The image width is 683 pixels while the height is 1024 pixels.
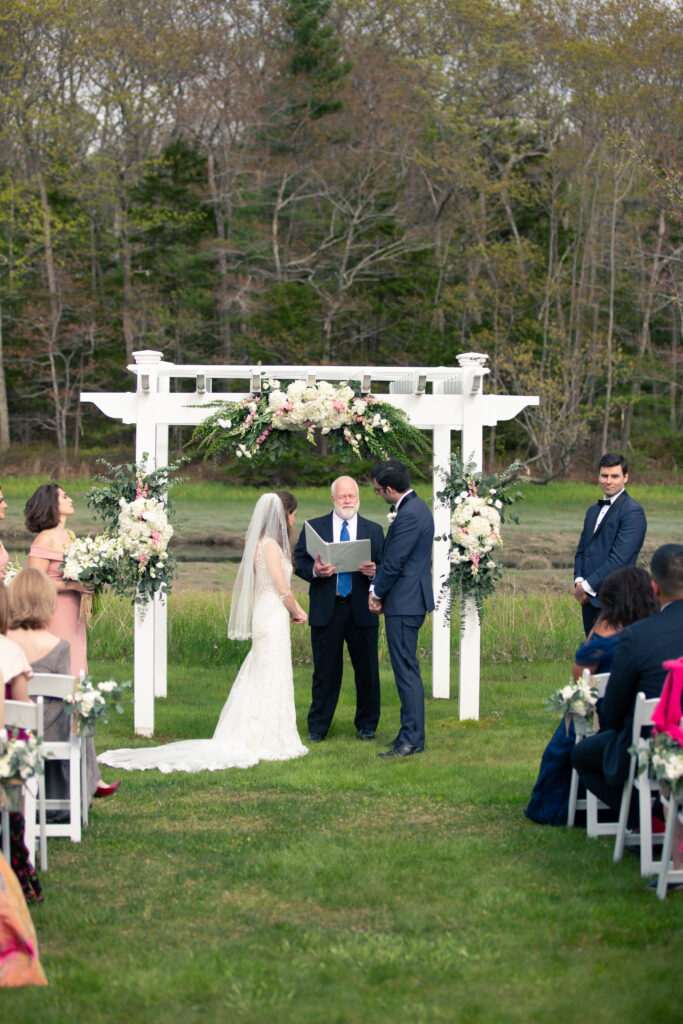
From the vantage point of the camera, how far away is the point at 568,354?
31.8 meters

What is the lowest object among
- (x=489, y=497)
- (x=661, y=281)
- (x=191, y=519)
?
(x=191, y=519)

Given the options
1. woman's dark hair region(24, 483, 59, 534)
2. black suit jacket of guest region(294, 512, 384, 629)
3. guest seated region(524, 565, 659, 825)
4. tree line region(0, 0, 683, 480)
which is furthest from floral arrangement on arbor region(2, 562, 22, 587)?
tree line region(0, 0, 683, 480)

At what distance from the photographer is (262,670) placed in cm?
763

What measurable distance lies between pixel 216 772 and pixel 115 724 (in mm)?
1889

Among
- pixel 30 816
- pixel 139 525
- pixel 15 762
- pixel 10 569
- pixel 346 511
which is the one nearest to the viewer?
pixel 15 762

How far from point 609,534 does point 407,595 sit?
174 cm

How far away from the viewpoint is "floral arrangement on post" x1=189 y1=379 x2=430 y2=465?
7.93 meters

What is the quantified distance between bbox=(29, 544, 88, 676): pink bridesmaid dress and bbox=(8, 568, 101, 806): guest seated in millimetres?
1602

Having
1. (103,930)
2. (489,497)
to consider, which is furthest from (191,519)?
(103,930)

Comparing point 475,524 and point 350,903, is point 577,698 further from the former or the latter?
point 475,524

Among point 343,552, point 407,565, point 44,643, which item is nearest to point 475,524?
point 407,565

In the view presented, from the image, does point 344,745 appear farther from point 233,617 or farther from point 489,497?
point 489,497

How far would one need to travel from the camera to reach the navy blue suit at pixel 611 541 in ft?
26.9

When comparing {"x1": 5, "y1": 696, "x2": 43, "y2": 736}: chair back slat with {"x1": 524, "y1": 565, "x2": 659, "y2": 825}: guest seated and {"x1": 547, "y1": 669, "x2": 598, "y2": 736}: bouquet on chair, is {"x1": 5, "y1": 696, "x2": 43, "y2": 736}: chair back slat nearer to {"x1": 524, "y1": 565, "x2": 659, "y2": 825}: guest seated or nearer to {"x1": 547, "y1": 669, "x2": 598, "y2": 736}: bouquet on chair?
{"x1": 547, "y1": 669, "x2": 598, "y2": 736}: bouquet on chair
